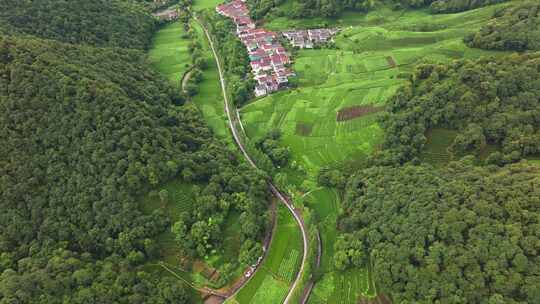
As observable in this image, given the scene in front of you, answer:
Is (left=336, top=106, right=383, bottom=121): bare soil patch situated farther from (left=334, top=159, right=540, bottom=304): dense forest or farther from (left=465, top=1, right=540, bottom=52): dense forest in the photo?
(left=465, top=1, right=540, bottom=52): dense forest

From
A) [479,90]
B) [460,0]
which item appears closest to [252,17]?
[460,0]

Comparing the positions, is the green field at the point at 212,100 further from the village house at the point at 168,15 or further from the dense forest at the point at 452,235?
the dense forest at the point at 452,235

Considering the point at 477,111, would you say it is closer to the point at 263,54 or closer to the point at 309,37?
the point at 309,37

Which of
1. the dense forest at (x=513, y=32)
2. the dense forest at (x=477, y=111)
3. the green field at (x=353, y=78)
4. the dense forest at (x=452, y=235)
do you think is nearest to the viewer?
the dense forest at (x=452, y=235)

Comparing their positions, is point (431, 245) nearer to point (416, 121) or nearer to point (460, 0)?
point (416, 121)

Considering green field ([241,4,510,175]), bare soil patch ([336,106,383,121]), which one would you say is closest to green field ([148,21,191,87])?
green field ([241,4,510,175])

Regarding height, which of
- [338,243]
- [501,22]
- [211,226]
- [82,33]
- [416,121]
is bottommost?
[338,243]

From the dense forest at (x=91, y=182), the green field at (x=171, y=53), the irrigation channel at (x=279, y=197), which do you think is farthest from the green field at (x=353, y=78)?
the green field at (x=171, y=53)
